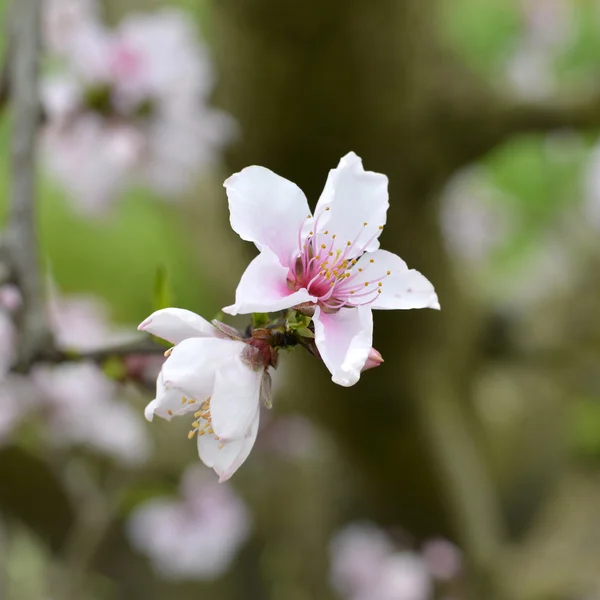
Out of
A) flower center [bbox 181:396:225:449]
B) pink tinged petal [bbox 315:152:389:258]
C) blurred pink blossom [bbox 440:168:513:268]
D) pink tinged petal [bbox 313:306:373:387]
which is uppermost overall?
pink tinged petal [bbox 315:152:389:258]

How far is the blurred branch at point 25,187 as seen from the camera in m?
0.39

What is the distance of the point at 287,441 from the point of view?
1.47 meters

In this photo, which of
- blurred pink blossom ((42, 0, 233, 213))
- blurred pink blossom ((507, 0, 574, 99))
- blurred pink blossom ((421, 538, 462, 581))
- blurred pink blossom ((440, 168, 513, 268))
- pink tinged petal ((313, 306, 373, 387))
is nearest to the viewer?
pink tinged petal ((313, 306, 373, 387))

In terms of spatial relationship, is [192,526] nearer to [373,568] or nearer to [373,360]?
[373,568]

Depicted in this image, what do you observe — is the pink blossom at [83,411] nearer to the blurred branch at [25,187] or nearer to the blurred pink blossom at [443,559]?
the blurred branch at [25,187]

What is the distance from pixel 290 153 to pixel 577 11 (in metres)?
2.40

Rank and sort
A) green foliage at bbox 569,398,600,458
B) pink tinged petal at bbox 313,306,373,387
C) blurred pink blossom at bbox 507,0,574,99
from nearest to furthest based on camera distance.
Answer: pink tinged petal at bbox 313,306,373,387
green foliage at bbox 569,398,600,458
blurred pink blossom at bbox 507,0,574,99

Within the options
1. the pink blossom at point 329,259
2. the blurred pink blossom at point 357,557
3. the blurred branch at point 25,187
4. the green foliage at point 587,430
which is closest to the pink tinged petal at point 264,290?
the pink blossom at point 329,259

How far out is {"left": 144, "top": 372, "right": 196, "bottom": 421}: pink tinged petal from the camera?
271 millimetres

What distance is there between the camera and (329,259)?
332 millimetres

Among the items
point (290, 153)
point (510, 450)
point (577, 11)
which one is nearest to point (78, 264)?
point (510, 450)

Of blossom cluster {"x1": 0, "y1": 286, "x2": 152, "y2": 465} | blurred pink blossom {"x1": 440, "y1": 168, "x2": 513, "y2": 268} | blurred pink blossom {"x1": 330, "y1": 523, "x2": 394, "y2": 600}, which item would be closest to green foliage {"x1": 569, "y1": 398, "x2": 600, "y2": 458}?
blurred pink blossom {"x1": 440, "y1": 168, "x2": 513, "y2": 268}

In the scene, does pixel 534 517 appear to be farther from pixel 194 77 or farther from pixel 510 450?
pixel 194 77

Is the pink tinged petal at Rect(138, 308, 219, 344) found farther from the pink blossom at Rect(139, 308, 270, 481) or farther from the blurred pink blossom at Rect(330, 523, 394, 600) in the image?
the blurred pink blossom at Rect(330, 523, 394, 600)
